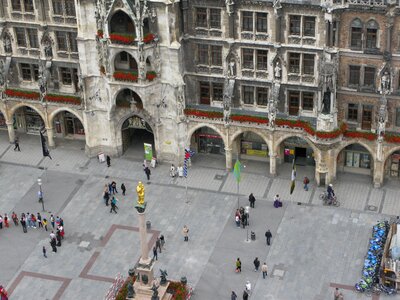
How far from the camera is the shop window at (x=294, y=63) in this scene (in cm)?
9319

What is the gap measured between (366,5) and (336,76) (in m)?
8.28

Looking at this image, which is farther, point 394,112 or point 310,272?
point 394,112

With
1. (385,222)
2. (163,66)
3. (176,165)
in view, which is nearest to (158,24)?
(163,66)

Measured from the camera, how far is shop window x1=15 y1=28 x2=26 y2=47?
102 meters

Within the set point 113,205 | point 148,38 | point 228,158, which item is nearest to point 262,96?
point 228,158

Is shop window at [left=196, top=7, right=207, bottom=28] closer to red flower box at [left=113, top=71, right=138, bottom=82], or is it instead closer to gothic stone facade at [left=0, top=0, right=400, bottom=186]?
gothic stone facade at [left=0, top=0, right=400, bottom=186]

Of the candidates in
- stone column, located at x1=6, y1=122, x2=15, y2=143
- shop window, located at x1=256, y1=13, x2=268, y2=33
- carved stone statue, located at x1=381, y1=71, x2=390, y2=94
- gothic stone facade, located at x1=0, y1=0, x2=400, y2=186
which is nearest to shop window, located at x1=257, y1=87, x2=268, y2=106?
gothic stone facade, located at x1=0, y1=0, x2=400, y2=186

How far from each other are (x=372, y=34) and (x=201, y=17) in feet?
58.1

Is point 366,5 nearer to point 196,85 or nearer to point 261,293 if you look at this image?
point 196,85

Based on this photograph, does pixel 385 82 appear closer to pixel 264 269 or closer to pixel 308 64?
pixel 308 64

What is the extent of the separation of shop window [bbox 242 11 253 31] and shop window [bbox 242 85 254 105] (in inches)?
266

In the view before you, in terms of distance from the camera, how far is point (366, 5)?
87.2 m

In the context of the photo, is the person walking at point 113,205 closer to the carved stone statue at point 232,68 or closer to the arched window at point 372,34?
the carved stone statue at point 232,68

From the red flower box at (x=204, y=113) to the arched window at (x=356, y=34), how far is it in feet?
53.0
